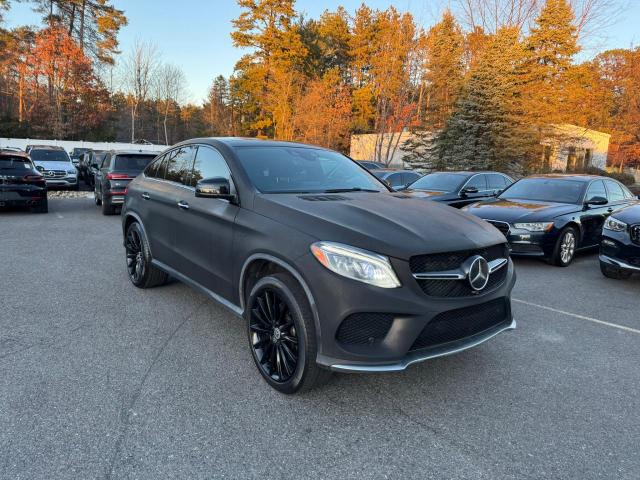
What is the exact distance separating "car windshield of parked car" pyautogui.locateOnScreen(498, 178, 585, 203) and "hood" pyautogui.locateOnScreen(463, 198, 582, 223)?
0.96 feet

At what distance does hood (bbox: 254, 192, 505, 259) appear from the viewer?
268cm

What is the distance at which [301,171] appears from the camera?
394cm

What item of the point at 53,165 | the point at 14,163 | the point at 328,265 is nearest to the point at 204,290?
the point at 328,265

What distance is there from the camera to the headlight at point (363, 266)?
258 cm

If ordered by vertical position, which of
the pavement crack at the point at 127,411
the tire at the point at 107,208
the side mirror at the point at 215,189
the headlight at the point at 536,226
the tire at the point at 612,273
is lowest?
the pavement crack at the point at 127,411

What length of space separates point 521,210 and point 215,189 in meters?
5.91

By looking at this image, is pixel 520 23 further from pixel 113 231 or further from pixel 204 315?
pixel 204 315

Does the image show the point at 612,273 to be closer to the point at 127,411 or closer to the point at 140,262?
the point at 140,262

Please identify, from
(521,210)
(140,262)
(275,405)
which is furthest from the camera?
(521,210)

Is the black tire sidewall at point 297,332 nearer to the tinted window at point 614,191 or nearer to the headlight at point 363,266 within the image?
the headlight at point 363,266

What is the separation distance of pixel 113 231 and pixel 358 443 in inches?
333

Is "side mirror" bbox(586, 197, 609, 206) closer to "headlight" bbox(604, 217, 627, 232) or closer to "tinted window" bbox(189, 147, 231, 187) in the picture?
"headlight" bbox(604, 217, 627, 232)

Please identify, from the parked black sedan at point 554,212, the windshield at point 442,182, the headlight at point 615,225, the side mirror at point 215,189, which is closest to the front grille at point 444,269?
the side mirror at point 215,189

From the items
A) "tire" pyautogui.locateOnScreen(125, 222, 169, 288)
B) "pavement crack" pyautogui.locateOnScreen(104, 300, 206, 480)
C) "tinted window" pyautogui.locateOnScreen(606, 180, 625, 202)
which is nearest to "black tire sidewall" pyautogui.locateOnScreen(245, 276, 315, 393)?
"pavement crack" pyautogui.locateOnScreen(104, 300, 206, 480)
